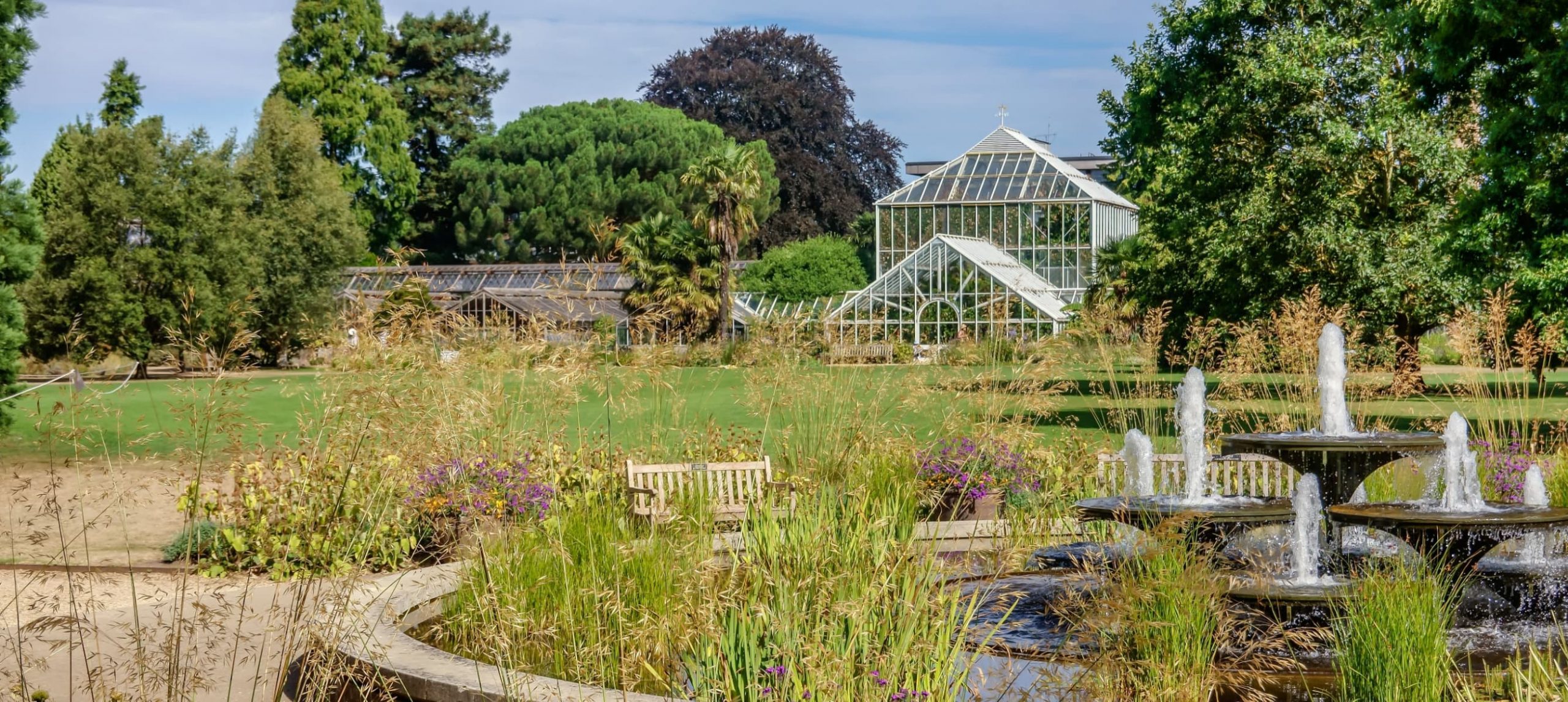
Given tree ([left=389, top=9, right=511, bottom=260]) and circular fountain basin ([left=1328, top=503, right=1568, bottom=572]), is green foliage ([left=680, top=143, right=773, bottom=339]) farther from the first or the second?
circular fountain basin ([left=1328, top=503, right=1568, bottom=572])

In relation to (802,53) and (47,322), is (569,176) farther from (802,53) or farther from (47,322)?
(47,322)

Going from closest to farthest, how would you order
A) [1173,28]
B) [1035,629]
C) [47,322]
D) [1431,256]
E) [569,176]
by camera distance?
1. [1035,629]
2. [1431,256]
3. [1173,28]
4. [47,322]
5. [569,176]

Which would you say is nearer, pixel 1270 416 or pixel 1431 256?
pixel 1270 416

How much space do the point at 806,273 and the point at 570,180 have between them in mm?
13656

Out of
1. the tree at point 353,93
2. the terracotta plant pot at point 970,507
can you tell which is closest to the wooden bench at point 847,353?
the terracotta plant pot at point 970,507

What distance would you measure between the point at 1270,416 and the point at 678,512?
5.09m

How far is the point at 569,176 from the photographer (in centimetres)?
5291

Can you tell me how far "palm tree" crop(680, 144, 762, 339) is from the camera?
36.8 metres

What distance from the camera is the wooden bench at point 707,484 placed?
620 centimetres

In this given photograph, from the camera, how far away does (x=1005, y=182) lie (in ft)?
144

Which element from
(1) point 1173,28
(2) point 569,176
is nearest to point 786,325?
(1) point 1173,28

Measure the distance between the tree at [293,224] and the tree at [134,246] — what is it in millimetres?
2279

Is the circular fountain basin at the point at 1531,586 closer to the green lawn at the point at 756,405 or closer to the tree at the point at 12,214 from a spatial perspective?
the green lawn at the point at 756,405

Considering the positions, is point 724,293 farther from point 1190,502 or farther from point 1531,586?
point 1531,586
